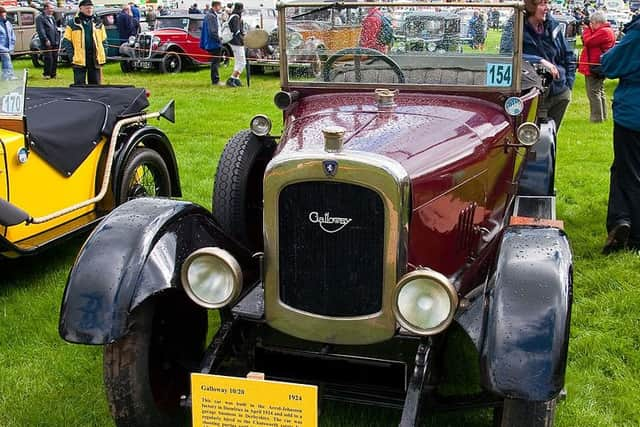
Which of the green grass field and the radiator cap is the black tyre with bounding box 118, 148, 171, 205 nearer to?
the green grass field

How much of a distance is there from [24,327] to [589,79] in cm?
817

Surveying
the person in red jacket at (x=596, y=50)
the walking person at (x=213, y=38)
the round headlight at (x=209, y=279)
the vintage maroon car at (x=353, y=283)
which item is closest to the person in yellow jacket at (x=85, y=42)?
the walking person at (x=213, y=38)

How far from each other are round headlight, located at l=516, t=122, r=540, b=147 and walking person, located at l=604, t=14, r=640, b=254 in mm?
1693

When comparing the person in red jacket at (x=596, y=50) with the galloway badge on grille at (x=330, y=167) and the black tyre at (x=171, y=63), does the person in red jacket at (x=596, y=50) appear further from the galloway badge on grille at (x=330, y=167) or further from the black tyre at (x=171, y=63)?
the black tyre at (x=171, y=63)

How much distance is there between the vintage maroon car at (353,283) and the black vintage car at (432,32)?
47cm

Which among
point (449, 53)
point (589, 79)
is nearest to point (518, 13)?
point (449, 53)

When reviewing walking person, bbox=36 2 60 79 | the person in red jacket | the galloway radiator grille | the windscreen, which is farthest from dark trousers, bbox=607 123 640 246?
walking person, bbox=36 2 60 79

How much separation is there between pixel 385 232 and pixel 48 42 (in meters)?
15.3

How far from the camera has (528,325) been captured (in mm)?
2352

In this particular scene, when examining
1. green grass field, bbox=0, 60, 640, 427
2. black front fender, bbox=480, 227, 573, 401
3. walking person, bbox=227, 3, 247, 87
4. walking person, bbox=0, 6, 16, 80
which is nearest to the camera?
black front fender, bbox=480, 227, 573, 401

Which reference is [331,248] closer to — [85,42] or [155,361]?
[155,361]

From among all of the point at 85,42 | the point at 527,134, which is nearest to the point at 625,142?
the point at 527,134

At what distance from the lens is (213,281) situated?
2.79m

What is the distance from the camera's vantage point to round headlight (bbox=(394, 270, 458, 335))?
8.14 ft
